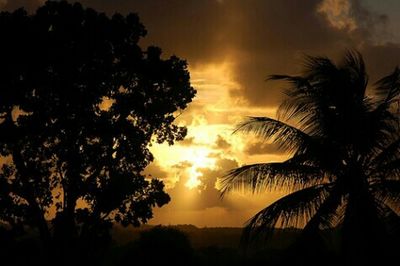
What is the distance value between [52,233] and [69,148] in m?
4.53

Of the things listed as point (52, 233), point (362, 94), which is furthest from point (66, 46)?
point (362, 94)

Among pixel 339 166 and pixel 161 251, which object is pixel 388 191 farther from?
pixel 161 251

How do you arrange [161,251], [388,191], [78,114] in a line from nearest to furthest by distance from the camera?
1. [388,191]
2. [78,114]
3. [161,251]

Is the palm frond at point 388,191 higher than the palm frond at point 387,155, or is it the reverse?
the palm frond at point 387,155

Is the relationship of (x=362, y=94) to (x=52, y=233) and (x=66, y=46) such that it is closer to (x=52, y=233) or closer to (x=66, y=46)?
(x=66, y=46)

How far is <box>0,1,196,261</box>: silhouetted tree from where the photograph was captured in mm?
25344

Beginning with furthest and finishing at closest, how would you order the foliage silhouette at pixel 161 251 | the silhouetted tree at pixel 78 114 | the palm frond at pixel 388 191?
1. the foliage silhouette at pixel 161 251
2. the silhouetted tree at pixel 78 114
3. the palm frond at pixel 388 191

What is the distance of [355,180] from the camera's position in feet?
62.3

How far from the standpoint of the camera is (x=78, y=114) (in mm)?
25656

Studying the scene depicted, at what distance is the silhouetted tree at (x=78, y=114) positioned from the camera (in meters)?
25.3

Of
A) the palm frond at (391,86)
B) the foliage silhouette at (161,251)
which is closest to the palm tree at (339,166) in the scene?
the palm frond at (391,86)

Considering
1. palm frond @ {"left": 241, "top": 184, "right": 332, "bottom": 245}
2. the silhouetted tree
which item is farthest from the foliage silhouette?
palm frond @ {"left": 241, "top": 184, "right": 332, "bottom": 245}

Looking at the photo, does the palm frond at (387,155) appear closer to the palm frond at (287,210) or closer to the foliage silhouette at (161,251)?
the palm frond at (287,210)

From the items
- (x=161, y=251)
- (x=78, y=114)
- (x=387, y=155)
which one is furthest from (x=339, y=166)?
(x=161, y=251)
